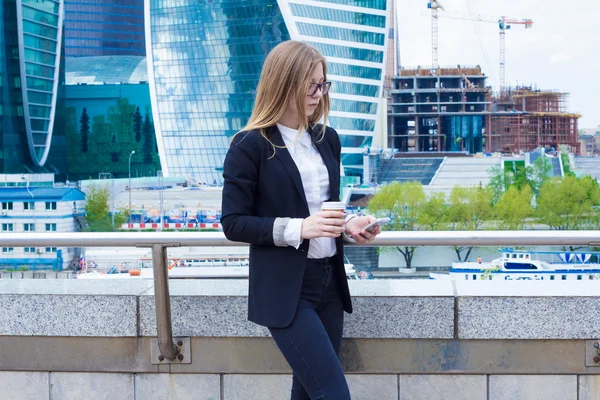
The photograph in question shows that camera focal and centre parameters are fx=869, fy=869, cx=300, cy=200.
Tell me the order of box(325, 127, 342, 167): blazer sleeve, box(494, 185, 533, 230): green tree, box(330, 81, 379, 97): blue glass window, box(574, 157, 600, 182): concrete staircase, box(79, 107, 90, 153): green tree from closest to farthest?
box(325, 127, 342, 167): blazer sleeve → box(494, 185, 533, 230): green tree → box(330, 81, 379, 97): blue glass window → box(79, 107, 90, 153): green tree → box(574, 157, 600, 182): concrete staircase

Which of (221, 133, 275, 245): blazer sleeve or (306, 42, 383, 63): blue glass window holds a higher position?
(306, 42, 383, 63): blue glass window

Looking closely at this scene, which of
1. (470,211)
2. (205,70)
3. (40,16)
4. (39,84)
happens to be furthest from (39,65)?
(470,211)

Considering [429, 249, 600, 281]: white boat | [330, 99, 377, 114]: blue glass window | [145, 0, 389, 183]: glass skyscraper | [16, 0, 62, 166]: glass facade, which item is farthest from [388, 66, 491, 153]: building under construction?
[429, 249, 600, 281]: white boat

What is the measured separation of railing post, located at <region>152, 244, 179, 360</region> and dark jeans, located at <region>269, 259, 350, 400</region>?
1.60 feet

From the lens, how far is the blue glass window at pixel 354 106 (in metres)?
50.5

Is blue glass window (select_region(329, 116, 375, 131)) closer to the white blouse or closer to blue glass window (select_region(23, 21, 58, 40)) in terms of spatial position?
blue glass window (select_region(23, 21, 58, 40))

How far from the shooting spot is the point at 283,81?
1.46 metres

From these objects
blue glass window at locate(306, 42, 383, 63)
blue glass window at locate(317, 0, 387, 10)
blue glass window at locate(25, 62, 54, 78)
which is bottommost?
blue glass window at locate(25, 62, 54, 78)

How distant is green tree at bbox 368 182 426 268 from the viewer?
39.3 meters

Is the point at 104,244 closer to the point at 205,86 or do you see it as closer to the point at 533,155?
the point at 205,86

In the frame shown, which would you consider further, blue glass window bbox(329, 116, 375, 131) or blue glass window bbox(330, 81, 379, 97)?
blue glass window bbox(329, 116, 375, 131)

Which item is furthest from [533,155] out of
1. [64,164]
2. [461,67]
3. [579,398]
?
[579,398]

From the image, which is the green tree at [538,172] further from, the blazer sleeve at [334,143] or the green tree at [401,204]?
the blazer sleeve at [334,143]

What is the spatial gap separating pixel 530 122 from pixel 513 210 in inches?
1048
